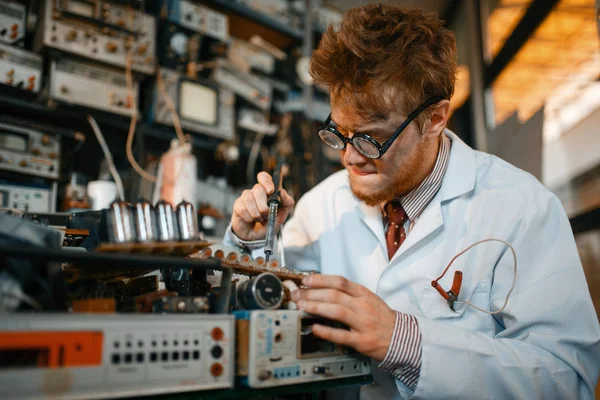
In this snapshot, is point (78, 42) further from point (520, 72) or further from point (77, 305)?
point (520, 72)

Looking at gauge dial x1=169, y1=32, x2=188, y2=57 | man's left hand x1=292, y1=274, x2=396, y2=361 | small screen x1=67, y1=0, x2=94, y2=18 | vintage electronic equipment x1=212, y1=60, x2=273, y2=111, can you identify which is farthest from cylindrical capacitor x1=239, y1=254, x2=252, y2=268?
vintage electronic equipment x1=212, y1=60, x2=273, y2=111

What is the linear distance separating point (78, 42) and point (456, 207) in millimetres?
1689

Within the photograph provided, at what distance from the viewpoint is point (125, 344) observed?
2.16ft

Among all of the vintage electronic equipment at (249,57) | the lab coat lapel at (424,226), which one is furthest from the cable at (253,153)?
the lab coat lapel at (424,226)

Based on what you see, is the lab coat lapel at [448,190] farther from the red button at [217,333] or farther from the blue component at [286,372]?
the red button at [217,333]

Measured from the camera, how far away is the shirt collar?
1.43 meters

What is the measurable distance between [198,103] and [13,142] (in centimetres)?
89

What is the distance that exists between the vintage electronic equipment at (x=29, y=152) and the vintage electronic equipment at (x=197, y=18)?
0.89m

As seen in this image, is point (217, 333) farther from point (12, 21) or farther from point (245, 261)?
point (12, 21)

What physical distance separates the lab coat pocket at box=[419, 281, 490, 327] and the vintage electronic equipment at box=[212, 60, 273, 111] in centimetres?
183

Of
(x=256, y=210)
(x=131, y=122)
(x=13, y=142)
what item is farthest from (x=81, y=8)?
(x=256, y=210)

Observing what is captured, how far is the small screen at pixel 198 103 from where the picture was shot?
7.55ft

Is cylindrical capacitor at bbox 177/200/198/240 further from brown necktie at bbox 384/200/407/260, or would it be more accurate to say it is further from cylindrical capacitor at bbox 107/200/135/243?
brown necktie at bbox 384/200/407/260

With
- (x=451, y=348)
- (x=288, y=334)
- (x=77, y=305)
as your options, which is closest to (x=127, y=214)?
(x=77, y=305)
